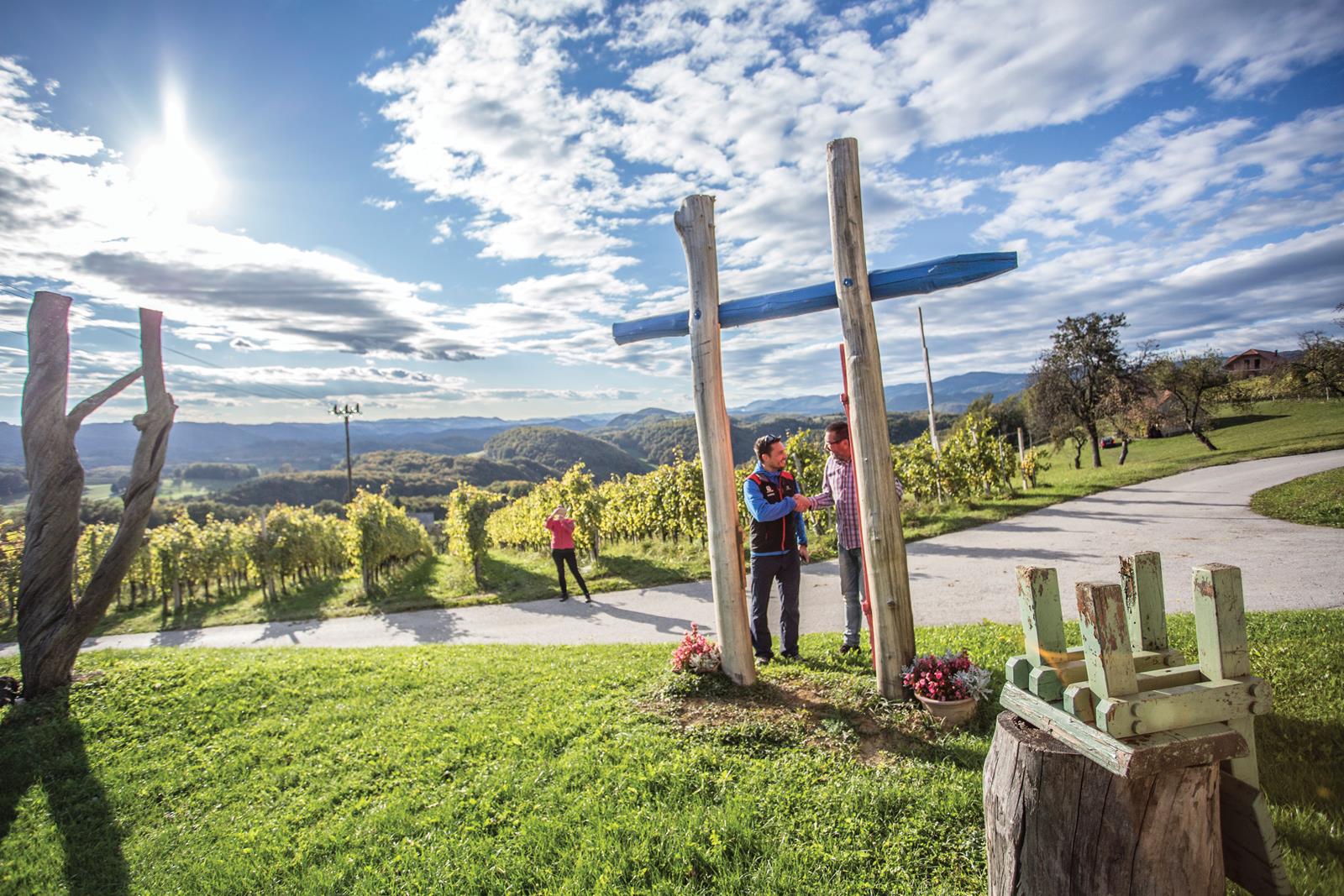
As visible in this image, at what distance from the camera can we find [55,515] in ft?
23.4

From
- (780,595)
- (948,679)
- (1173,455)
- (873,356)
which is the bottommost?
(948,679)

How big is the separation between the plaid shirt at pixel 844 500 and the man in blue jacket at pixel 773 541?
0.33 metres

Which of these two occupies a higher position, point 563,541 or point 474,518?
point 474,518

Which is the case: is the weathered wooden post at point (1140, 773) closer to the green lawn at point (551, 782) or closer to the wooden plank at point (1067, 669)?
Answer: the wooden plank at point (1067, 669)

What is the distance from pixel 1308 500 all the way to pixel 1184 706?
14.7 meters

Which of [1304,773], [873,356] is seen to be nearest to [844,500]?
[873,356]

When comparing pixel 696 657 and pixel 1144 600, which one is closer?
pixel 1144 600

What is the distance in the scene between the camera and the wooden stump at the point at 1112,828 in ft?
5.58

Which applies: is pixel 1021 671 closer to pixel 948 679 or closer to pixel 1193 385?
pixel 948 679

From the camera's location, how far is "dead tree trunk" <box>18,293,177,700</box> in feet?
22.9

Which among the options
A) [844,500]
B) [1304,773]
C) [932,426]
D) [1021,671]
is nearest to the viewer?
[1021,671]

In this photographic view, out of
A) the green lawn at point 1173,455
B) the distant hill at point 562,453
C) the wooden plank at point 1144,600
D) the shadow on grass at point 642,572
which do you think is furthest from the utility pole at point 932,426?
the distant hill at point 562,453

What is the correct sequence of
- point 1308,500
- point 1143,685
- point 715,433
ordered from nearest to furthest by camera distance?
point 1143,685 < point 715,433 < point 1308,500

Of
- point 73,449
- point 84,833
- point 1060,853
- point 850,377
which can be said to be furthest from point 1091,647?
point 73,449
